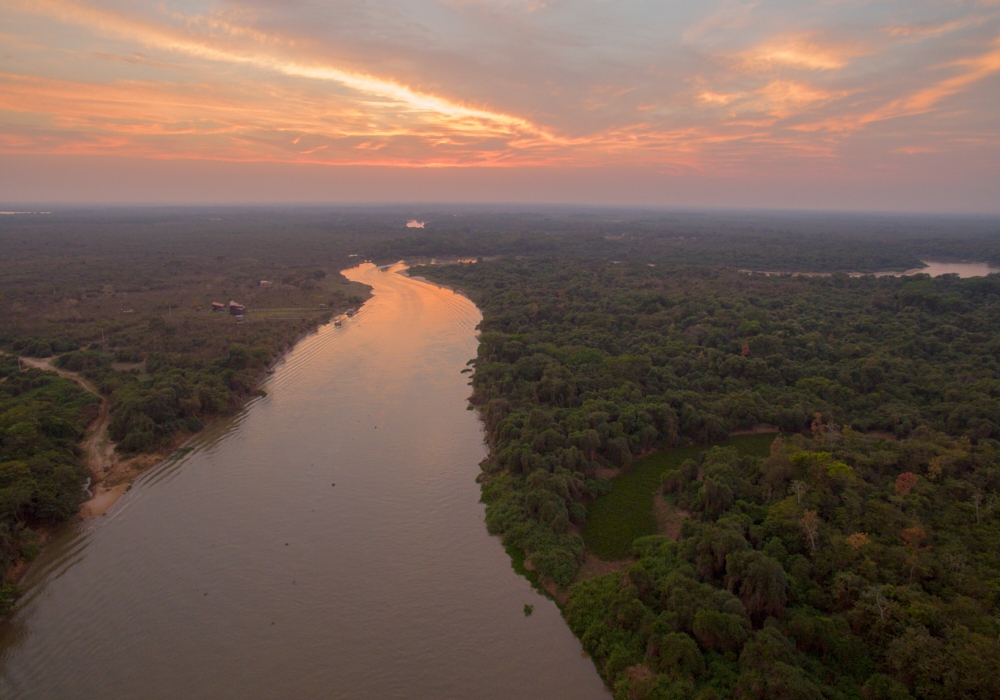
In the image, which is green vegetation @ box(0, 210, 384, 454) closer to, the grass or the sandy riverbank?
the sandy riverbank

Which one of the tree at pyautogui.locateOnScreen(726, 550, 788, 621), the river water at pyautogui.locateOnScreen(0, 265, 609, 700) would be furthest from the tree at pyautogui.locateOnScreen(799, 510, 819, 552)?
the river water at pyautogui.locateOnScreen(0, 265, 609, 700)

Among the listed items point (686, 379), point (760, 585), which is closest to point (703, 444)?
point (686, 379)

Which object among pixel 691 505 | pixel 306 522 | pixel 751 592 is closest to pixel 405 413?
pixel 306 522

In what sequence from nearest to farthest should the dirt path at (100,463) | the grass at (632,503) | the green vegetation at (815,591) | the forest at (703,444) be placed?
1. the green vegetation at (815,591)
2. the forest at (703,444)
3. the grass at (632,503)
4. the dirt path at (100,463)

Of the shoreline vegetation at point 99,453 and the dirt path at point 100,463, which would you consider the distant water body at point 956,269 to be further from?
the dirt path at point 100,463

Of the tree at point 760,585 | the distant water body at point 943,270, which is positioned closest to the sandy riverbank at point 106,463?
the tree at point 760,585

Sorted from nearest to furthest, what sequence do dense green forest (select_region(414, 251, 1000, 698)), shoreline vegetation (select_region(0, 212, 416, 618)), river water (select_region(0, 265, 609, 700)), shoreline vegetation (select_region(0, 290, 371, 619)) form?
1. dense green forest (select_region(414, 251, 1000, 698))
2. river water (select_region(0, 265, 609, 700))
3. shoreline vegetation (select_region(0, 290, 371, 619))
4. shoreline vegetation (select_region(0, 212, 416, 618))
